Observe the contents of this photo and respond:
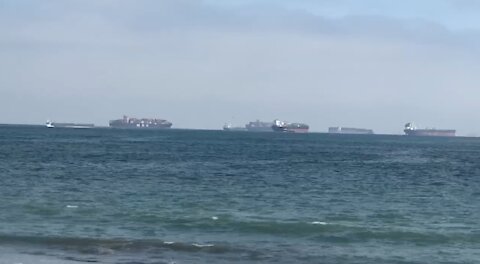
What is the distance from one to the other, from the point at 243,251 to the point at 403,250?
5000 millimetres

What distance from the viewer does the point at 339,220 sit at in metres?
34.7

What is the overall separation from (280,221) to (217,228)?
3.19 meters

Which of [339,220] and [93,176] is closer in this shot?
[339,220]

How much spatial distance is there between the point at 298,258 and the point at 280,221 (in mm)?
8254

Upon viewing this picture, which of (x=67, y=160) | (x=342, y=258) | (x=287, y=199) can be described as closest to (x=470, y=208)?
(x=287, y=199)

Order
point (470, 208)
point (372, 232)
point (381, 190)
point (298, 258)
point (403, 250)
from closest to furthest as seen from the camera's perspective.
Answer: point (298, 258), point (403, 250), point (372, 232), point (470, 208), point (381, 190)

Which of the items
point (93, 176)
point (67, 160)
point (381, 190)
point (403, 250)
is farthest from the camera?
point (67, 160)

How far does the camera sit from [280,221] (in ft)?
110

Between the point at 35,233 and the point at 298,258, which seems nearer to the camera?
the point at 298,258

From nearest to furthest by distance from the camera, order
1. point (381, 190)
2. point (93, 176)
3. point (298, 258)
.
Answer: point (298, 258) < point (381, 190) < point (93, 176)

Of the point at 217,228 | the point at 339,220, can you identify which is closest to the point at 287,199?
the point at 339,220

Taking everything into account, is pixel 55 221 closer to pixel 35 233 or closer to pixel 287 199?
pixel 35 233

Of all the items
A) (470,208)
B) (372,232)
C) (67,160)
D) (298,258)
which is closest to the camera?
(298,258)

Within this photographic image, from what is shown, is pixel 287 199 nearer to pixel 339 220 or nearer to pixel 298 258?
pixel 339 220
